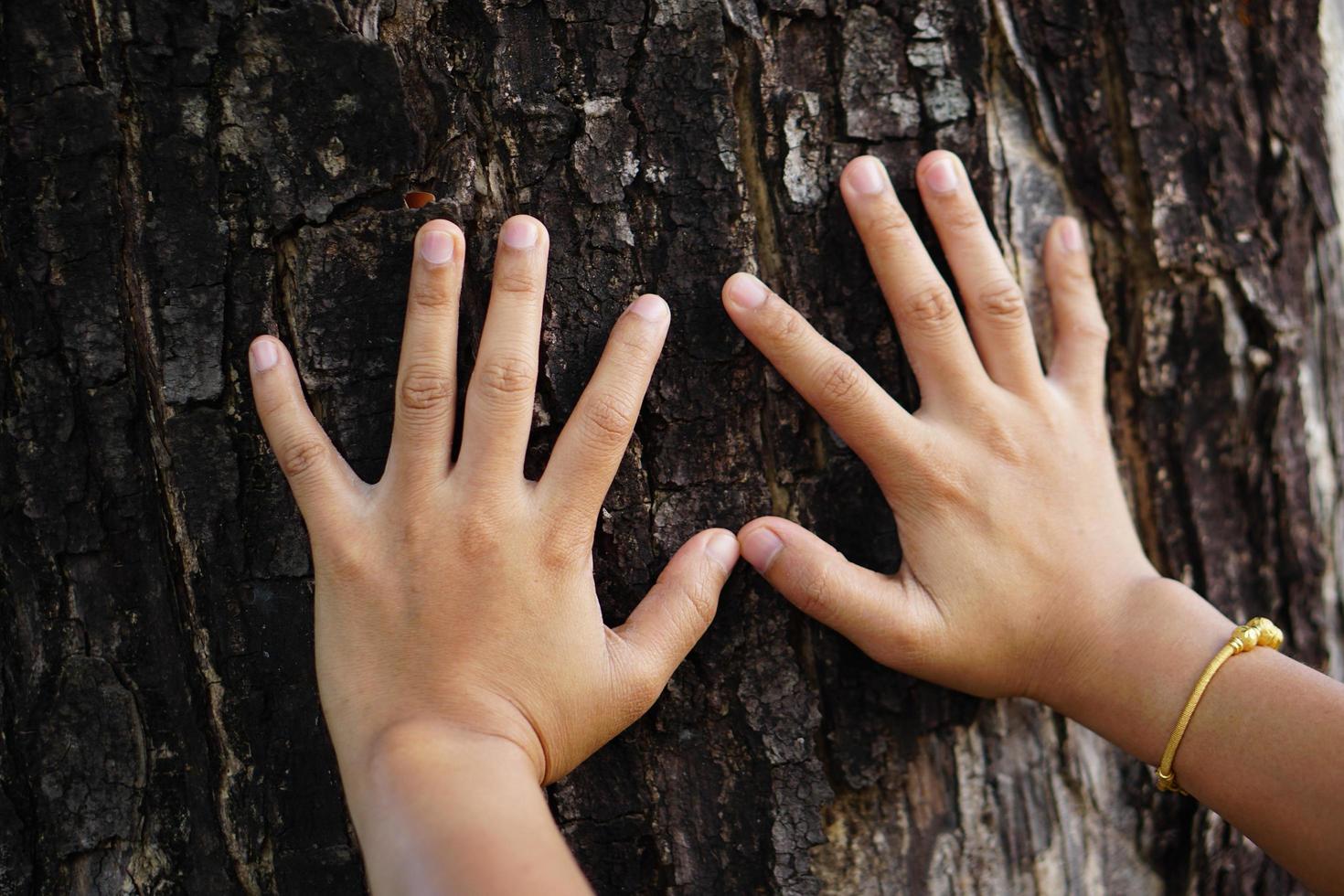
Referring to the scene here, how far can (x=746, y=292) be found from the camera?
1.38 m

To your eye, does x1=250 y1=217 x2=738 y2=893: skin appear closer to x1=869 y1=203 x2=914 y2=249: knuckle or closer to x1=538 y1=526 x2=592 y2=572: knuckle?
x1=538 y1=526 x2=592 y2=572: knuckle

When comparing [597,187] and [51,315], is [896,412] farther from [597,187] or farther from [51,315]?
[51,315]

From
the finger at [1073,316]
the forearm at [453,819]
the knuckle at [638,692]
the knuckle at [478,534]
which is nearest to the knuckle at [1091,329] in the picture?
the finger at [1073,316]

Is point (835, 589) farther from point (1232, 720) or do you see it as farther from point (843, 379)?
point (1232, 720)

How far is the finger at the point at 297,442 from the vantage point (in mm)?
1291

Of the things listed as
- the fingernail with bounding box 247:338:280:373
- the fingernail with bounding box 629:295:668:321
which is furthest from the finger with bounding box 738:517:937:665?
the fingernail with bounding box 247:338:280:373

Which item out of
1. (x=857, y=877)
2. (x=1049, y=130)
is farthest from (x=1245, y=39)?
(x=857, y=877)

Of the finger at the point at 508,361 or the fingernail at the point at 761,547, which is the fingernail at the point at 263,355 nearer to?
the finger at the point at 508,361

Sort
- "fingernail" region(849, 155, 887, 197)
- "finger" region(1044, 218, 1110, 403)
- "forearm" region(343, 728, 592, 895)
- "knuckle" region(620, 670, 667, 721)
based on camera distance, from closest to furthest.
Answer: "forearm" region(343, 728, 592, 895) → "knuckle" region(620, 670, 667, 721) → "fingernail" region(849, 155, 887, 197) → "finger" region(1044, 218, 1110, 403)

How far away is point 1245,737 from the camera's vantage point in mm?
1278

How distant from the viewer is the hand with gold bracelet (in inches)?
53.7

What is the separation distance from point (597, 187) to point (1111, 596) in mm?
1025

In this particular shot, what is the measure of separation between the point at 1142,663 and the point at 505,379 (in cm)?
104

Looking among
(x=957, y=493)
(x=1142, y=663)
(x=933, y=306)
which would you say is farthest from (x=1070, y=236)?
(x=1142, y=663)
